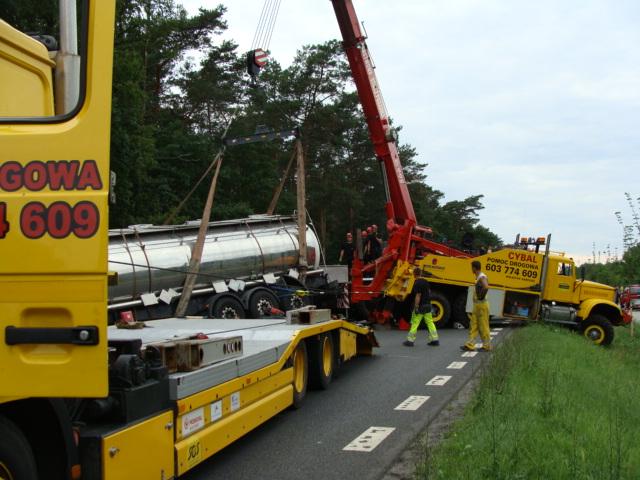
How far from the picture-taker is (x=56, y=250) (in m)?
3.07

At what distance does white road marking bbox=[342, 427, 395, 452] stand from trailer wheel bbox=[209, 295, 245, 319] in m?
9.07

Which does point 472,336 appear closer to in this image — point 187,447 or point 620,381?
point 620,381

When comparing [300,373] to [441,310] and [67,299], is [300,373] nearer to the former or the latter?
[67,299]

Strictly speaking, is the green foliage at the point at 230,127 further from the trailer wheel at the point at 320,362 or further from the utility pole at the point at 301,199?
the trailer wheel at the point at 320,362

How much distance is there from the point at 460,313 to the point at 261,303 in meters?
5.26

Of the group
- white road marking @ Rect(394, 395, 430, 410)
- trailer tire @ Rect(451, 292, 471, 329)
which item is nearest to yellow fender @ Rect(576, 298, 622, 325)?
trailer tire @ Rect(451, 292, 471, 329)

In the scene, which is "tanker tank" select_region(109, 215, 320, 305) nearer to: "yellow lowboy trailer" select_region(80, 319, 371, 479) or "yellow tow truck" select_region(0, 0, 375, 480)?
"yellow lowboy trailer" select_region(80, 319, 371, 479)

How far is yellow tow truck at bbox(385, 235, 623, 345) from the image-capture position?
17625mm

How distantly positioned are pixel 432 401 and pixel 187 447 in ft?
13.4

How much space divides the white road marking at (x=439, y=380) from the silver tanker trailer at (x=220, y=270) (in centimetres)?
362

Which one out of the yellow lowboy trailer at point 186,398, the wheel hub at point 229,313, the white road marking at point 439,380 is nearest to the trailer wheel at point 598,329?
the wheel hub at point 229,313

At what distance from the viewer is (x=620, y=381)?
10133 millimetres

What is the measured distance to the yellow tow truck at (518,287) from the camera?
17.6 meters

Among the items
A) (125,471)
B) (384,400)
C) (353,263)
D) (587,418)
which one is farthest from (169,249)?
(125,471)
